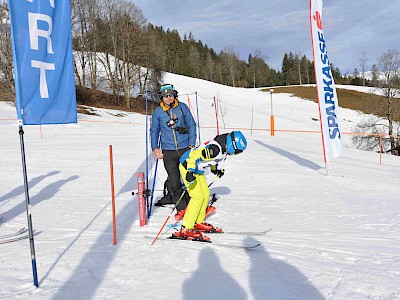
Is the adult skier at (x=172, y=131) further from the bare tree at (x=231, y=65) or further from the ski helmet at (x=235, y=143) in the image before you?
the bare tree at (x=231, y=65)

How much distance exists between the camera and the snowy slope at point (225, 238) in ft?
9.96

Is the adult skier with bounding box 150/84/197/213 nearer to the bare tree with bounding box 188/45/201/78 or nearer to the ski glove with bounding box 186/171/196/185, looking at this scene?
the ski glove with bounding box 186/171/196/185

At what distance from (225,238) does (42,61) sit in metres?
3.05

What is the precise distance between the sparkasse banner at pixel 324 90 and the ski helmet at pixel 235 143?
175 inches

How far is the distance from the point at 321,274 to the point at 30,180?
7.18 m

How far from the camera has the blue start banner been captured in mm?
3010

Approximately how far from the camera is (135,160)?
10586mm

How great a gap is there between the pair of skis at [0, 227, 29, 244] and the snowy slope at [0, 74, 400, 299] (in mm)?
137

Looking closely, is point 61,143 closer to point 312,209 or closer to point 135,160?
point 135,160

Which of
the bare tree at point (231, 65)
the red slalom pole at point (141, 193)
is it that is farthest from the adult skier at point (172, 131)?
the bare tree at point (231, 65)

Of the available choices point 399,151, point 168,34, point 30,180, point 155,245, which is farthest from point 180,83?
point 155,245

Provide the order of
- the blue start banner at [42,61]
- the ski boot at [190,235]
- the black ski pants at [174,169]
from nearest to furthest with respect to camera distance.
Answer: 1. the blue start banner at [42,61]
2. the ski boot at [190,235]
3. the black ski pants at [174,169]

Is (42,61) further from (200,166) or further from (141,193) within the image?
(141,193)

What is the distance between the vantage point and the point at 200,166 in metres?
4.29
